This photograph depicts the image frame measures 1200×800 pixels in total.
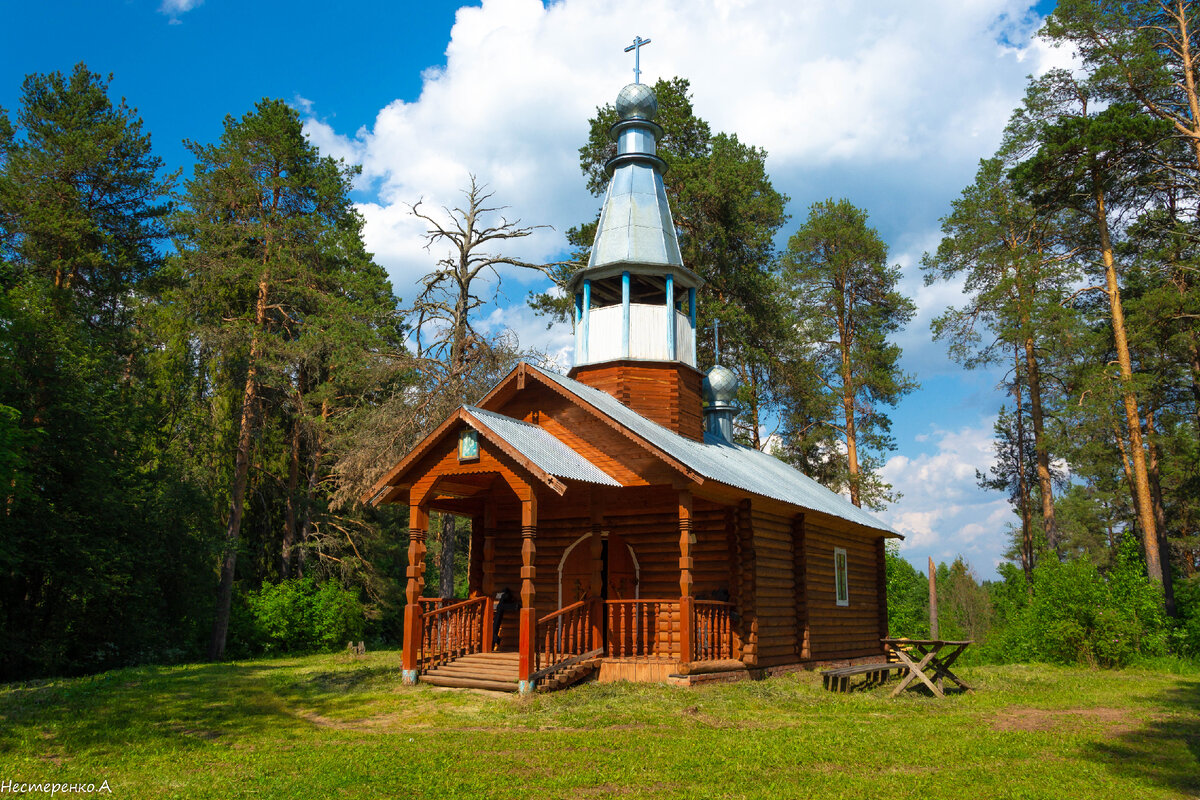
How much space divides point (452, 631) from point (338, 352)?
36.7 ft

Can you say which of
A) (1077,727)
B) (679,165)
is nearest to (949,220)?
(679,165)

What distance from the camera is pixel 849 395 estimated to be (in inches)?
1230

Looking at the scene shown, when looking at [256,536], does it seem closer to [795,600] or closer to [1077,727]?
[795,600]

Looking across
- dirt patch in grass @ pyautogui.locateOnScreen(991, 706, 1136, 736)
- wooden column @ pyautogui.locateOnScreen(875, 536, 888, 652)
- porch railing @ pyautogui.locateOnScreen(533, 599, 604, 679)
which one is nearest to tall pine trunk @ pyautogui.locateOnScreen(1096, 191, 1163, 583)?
wooden column @ pyautogui.locateOnScreen(875, 536, 888, 652)

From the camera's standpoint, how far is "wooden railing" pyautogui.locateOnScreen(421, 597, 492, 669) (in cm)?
1428

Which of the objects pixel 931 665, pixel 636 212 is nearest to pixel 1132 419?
pixel 931 665

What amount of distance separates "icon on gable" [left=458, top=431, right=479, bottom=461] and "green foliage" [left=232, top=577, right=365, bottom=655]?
1484cm

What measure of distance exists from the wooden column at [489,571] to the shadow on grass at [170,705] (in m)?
1.97

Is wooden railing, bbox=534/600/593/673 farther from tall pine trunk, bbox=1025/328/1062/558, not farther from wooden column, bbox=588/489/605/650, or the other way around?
tall pine trunk, bbox=1025/328/1062/558

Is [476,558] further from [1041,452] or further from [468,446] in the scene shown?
[1041,452]

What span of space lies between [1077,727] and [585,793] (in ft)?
23.7

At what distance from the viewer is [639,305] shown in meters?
18.3

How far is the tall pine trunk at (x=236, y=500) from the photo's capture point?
2314 centimetres

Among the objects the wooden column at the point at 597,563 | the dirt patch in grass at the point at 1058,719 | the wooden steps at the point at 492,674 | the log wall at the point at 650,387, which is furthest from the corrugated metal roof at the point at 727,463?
the dirt patch in grass at the point at 1058,719
